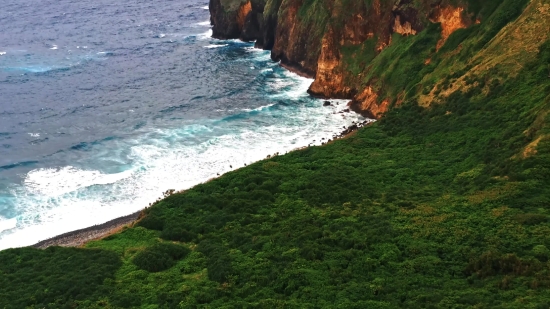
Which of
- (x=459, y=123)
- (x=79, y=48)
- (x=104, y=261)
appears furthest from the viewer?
(x=79, y=48)

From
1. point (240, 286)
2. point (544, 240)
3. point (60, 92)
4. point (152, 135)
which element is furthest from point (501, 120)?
point (60, 92)

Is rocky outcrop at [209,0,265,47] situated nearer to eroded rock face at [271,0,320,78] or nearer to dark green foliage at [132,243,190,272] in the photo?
eroded rock face at [271,0,320,78]

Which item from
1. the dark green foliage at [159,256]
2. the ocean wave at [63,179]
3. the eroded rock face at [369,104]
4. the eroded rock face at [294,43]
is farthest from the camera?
the eroded rock face at [294,43]

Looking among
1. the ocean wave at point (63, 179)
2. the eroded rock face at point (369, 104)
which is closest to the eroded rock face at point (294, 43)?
the eroded rock face at point (369, 104)

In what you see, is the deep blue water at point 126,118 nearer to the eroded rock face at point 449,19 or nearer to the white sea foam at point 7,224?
the white sea foam at point 7,224

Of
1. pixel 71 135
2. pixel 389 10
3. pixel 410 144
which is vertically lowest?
pixel 71 135

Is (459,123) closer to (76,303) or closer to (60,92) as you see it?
(76,303)
